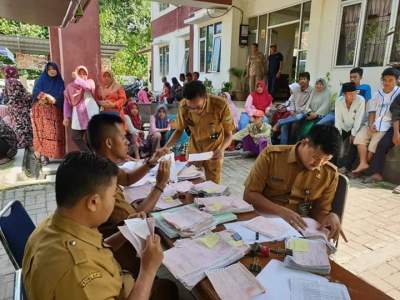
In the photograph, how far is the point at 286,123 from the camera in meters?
5.90

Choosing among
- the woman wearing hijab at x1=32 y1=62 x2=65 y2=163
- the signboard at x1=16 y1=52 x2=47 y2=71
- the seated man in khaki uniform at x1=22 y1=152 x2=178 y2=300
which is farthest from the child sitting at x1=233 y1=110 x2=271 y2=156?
the signboard at x1=16 y1=52 x2=47 y2=71

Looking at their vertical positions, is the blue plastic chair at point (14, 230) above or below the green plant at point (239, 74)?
below

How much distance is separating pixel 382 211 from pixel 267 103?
10.6ft

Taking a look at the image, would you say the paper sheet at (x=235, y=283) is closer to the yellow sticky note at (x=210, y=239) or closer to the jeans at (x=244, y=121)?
the yellow sticky note at (x=210, y=239)

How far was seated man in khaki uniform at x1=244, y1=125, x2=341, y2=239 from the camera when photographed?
5.72 ft

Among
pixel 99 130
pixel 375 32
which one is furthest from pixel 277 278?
pixel 375 32

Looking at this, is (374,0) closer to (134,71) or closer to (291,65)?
(291,65)

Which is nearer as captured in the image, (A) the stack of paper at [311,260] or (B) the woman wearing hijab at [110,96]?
(A) the stack of paper at [311,260]

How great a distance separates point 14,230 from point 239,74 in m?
8.67

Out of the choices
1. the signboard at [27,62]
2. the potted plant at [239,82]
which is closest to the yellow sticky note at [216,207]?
the potted plant at [239,82]

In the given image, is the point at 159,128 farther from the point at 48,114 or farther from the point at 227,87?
the point at 227,87

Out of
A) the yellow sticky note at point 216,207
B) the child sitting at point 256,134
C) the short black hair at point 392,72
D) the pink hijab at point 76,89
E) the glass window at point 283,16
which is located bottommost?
the child sitting at point 256,134

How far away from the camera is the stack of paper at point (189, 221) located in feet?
5.01

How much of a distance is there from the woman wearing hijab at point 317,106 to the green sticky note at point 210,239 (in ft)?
15.2
